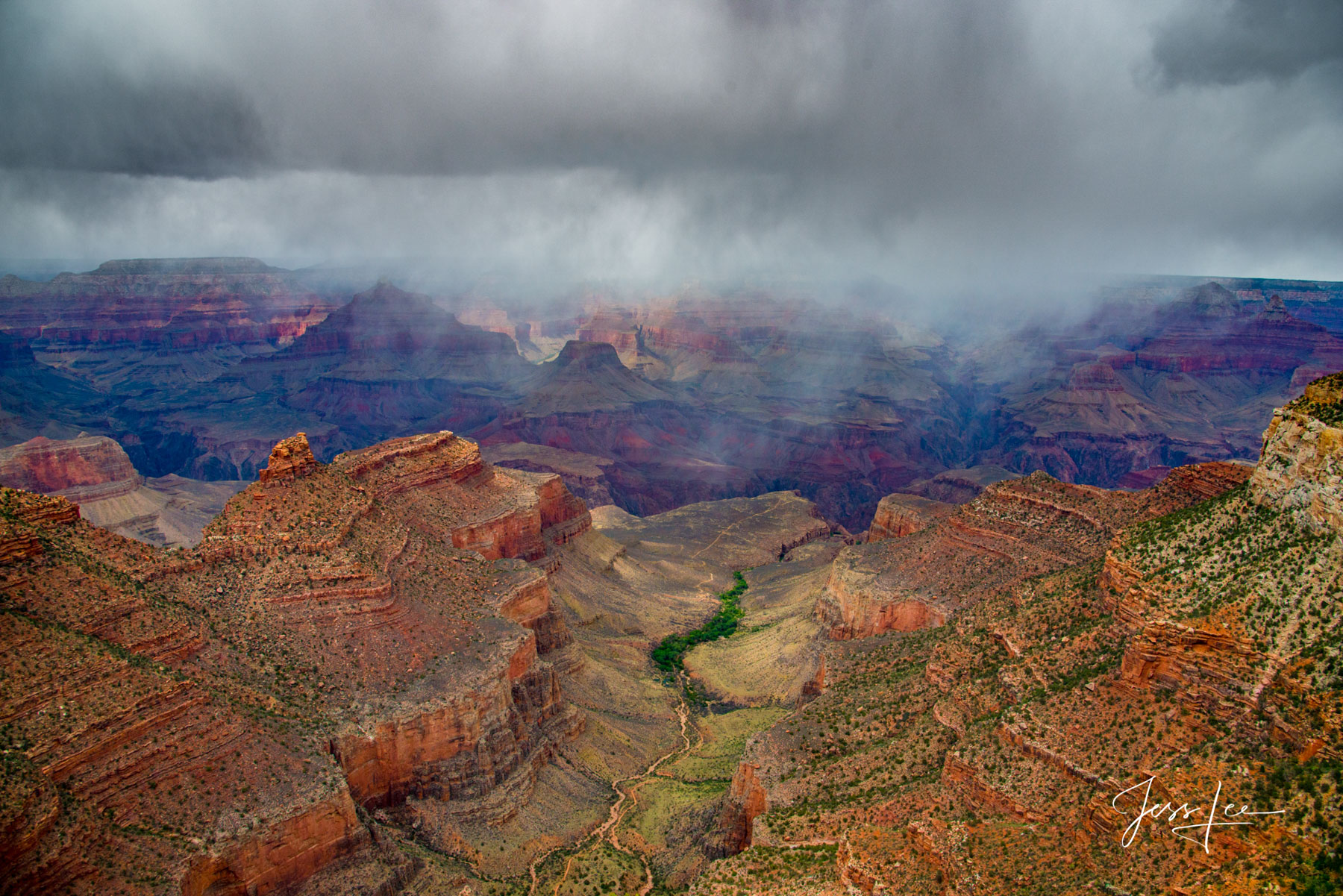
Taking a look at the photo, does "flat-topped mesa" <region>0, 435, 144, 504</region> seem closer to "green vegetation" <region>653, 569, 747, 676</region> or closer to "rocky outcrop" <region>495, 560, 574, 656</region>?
"rocky outcrop" <region>495, 560, 574, 656</region>

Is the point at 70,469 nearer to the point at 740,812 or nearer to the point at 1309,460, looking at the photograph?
the point at 740,812

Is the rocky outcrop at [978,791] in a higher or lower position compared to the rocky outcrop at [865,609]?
higher

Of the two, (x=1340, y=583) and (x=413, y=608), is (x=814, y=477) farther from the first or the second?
(x=1340, y=583)

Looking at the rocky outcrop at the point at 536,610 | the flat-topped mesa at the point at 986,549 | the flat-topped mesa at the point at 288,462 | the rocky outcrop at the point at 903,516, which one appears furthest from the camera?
the rocky outcrop at the point at 903,516

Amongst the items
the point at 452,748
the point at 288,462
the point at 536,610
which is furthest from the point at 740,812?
the point at 288,462

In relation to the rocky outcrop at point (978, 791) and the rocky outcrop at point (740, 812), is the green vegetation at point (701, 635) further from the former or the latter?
the rocky outcrop at point (978, 791)

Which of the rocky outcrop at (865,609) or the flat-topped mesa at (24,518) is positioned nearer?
the flat-topped mesa at (24,518)

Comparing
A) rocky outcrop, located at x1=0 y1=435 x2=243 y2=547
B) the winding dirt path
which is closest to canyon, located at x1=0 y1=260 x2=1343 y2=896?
the winding dirt path
